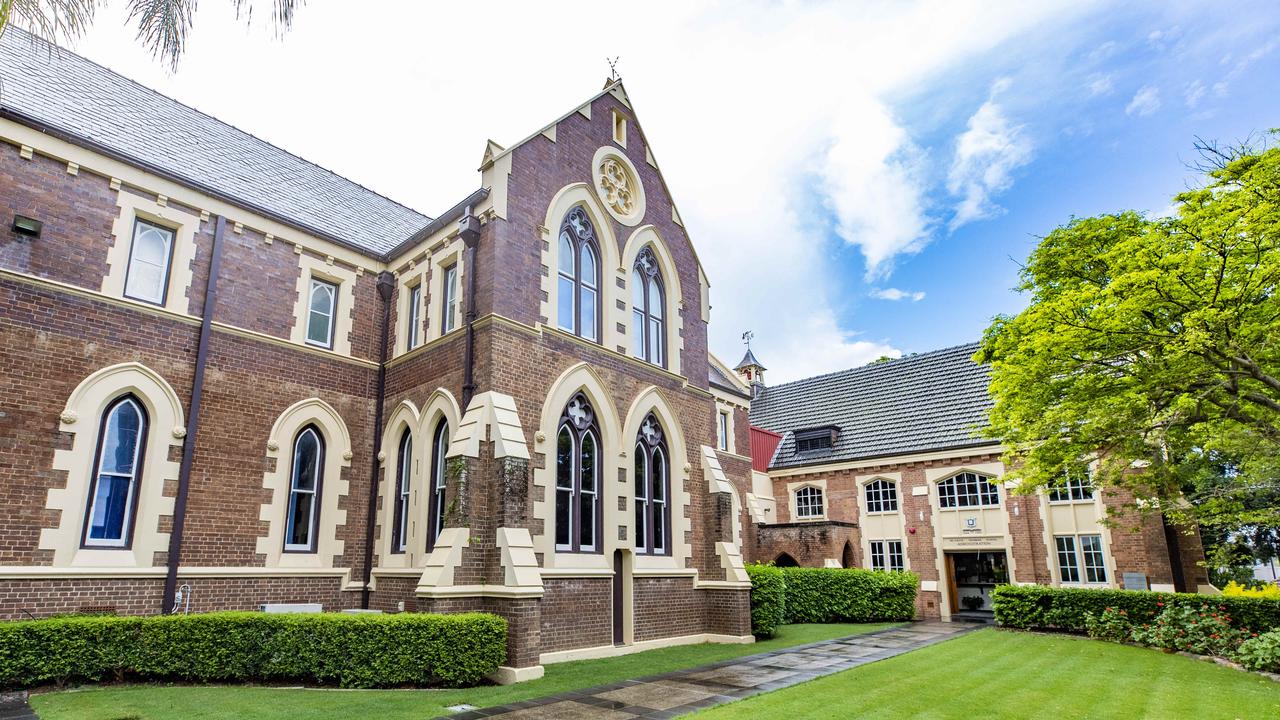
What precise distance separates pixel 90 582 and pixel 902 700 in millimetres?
11703

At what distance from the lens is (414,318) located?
15.0 m

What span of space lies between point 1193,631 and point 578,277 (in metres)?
14.3

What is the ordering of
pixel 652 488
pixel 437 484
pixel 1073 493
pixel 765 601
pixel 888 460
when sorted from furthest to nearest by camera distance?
pixel 888 460 < pixel 1073 493 < pixel 765 601 < pixel 652 488 < pixel 437 484

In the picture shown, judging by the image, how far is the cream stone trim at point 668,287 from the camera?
1603 centimetres

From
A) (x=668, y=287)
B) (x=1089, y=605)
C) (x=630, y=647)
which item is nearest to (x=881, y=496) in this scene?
(x=1089, y=605)

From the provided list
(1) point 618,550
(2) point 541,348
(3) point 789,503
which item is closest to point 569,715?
(1) point 618,550

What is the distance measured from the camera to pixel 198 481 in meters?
12.0

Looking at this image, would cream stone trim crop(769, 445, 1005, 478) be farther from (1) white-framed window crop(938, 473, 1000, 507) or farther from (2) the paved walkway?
(2) the paved walkway

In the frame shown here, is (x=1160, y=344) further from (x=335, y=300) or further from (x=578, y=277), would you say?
(x=335, y=300)

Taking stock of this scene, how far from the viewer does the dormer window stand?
2764cm

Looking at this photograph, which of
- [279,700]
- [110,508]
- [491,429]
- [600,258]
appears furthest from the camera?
[600,258]

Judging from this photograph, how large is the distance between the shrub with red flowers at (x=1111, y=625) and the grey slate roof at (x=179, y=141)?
18.5m

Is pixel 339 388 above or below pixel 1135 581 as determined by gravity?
above

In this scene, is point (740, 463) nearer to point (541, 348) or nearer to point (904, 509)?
point (904, 509)
